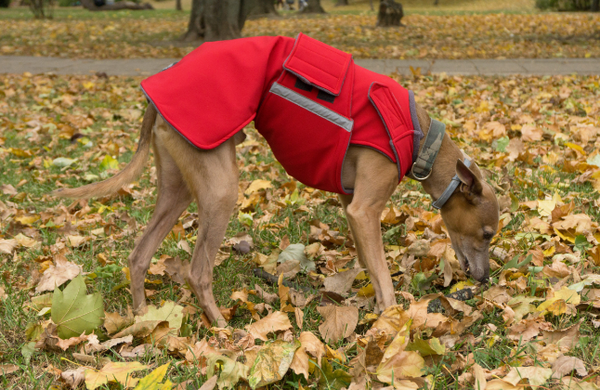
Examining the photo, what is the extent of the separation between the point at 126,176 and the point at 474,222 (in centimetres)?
208

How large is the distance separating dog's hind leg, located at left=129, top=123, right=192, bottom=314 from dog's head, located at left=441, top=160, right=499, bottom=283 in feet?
5.33

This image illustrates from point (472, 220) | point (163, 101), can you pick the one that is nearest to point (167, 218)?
point (163, 101)

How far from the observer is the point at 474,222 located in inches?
122

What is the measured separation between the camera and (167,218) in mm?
3096

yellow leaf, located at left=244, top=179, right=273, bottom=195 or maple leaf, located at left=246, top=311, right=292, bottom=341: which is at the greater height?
maple leaf, located at left=246, top=311, right=292, bottom=341

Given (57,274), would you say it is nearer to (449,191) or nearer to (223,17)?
(449,191)

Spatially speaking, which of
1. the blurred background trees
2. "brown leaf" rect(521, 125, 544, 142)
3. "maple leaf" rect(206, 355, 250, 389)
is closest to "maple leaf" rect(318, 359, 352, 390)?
"maple leaf" rect(206, 355, 250, 389)

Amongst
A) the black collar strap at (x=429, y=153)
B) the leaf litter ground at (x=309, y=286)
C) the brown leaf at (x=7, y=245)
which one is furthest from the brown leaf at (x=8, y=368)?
the black collar strap at (x=429, y=153)

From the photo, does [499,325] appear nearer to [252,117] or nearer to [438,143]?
[438,143]

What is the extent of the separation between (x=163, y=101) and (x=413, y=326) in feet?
5.58

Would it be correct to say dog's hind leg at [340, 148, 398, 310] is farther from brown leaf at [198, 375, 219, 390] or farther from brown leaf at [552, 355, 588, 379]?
brown leaf at [198, 375, 219, 390]

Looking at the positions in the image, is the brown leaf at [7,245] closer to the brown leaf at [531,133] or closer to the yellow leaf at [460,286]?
the yellow leaf at [460,286]

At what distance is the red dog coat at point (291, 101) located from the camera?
267 cm

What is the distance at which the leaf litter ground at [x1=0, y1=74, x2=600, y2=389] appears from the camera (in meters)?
2.25
